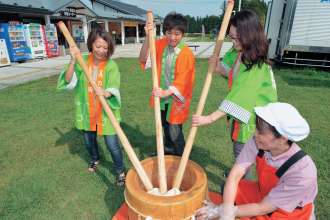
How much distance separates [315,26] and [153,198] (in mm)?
9210

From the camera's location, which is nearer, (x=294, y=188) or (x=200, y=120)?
(x=294, y=188)

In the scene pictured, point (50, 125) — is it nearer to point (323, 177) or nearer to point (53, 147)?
point (53, 147)

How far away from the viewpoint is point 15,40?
1255cm

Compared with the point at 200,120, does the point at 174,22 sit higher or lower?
higher

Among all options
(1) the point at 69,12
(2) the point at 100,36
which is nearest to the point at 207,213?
(2) the point at 100,36

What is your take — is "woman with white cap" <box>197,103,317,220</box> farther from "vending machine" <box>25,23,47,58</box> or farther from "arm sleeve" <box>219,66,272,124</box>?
"vending machine" <box>25,23,47,58</box>

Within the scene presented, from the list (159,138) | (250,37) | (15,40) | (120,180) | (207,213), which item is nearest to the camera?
(207,213)

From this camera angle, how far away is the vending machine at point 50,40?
1458 cm

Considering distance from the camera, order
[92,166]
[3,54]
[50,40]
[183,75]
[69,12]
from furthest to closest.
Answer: [69,12]
[50,40]
[3,54]
[92,166]
[183,75]

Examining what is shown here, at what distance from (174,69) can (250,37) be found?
95cm

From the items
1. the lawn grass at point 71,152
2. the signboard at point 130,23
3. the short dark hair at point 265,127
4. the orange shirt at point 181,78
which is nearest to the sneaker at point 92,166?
the lawn grass at point 71,152

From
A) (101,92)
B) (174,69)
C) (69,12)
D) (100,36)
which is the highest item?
(69,12)

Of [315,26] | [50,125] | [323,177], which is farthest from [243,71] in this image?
[315,26]

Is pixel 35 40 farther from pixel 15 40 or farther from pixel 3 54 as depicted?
pixel 3 54
